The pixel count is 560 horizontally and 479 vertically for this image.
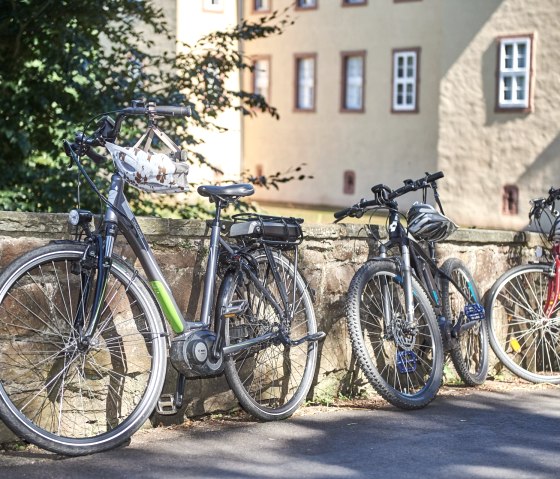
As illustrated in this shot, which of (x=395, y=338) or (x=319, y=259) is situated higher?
(x=319, y=259)

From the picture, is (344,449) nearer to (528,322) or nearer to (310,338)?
(310,338)

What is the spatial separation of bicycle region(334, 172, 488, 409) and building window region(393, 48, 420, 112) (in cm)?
2167

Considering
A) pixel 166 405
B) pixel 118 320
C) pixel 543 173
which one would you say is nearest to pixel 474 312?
pixel 166 405

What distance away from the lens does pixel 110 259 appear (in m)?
5.67

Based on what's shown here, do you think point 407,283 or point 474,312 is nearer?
point 407,283

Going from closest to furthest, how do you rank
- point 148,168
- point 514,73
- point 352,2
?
point 148,168 → point 514,73 → point 352,2

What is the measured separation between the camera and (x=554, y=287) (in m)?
8.34

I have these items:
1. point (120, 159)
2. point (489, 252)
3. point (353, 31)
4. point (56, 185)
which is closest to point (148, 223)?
point (120, 159)

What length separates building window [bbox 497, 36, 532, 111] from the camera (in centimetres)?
2583

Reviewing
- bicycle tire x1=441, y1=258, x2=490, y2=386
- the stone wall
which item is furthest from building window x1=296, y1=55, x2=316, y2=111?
bicycle tire x1=441, y1=258, x2=490, y2=386

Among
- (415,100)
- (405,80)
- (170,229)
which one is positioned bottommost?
(170,229)

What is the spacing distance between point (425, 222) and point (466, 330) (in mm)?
817

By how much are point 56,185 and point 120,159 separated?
4376 mm

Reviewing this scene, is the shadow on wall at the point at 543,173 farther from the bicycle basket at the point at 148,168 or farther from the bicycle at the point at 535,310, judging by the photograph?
the bicycle basket at the point at 148,168
